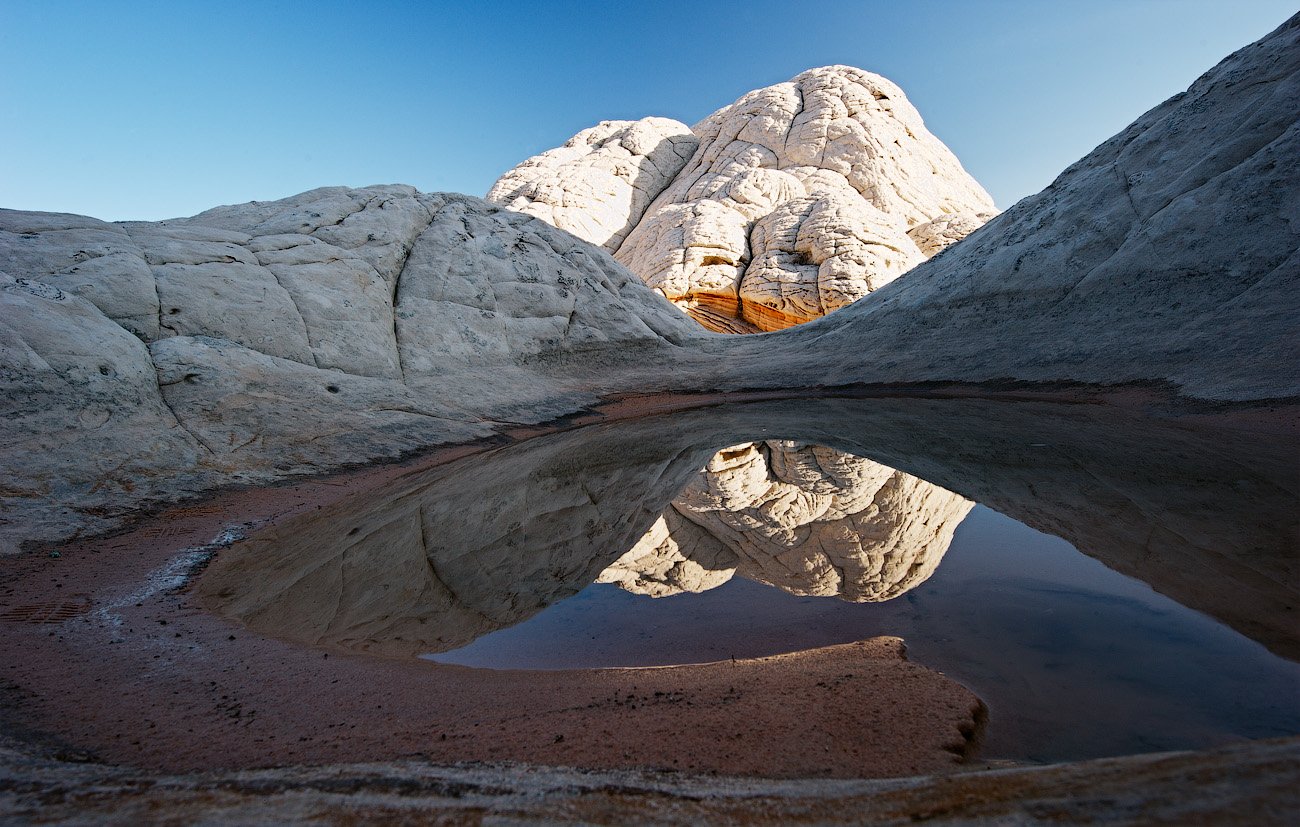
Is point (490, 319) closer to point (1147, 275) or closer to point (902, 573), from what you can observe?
point (902, 573)

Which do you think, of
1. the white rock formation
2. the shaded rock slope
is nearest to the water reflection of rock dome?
the shaded rock slope

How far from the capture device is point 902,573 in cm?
429

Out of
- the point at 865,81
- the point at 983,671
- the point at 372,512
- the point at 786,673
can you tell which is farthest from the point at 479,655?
the point at 865,81

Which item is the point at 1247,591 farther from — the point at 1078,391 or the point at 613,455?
the point at 1078,391

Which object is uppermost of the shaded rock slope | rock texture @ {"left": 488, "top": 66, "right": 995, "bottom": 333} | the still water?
rock texture @ {"left": 488, "top": 66, "right": 995, "bottom": 333}

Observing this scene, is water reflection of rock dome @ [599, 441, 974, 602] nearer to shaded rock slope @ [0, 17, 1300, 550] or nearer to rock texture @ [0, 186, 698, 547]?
shaded rock slope @ [0, 17, 1300, 550]

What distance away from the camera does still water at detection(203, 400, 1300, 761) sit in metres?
2.73

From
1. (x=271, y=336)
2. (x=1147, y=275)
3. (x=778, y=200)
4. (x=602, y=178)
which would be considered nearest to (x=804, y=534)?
(x=271, y=336)

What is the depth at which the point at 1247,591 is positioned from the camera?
3230mm

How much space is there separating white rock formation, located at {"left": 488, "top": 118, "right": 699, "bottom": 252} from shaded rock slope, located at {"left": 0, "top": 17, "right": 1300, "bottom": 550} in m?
15.7

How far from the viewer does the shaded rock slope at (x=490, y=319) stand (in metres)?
7.58

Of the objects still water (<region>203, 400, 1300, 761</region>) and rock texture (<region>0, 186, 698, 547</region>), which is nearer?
still water (<region>203, 400, 1300, 761</region>)

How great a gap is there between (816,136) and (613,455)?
1043 inches

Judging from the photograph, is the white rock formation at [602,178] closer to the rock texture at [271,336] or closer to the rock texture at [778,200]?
the rock texture at [778,200]
